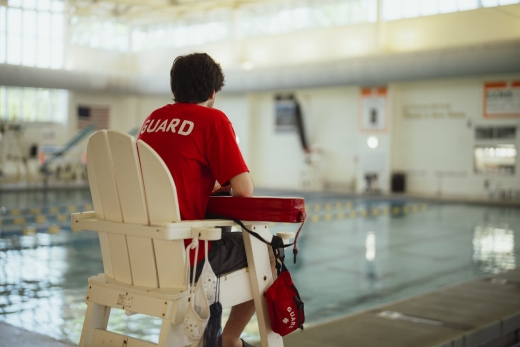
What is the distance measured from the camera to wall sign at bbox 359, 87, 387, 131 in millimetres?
22062

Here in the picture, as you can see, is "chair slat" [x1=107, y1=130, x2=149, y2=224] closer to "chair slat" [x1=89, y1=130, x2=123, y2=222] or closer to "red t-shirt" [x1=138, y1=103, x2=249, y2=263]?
"chair slat" [x1=89, y1=130, x2=123, y2=222]

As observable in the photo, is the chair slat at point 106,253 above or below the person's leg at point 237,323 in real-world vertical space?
above

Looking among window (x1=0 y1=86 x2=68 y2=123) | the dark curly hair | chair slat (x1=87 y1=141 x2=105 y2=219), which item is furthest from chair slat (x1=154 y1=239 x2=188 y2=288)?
window (x1=0 y1=86 x2=68 y2=123)

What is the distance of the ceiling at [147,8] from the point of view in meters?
24.9

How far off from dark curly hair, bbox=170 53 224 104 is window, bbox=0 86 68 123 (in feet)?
74.6

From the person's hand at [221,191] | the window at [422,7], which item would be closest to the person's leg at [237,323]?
the person's hand at [221,191]

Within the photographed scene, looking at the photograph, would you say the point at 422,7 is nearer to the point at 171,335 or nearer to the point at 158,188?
the point at 158,188

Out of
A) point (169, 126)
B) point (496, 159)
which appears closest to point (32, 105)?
point (496, 159)

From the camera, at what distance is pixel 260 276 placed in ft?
9.13

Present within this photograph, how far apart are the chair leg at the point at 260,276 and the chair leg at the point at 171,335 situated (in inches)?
15.0

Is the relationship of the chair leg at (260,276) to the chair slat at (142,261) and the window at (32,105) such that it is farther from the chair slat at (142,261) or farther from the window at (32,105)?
the window at (32,105)

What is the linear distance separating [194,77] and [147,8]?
1019 inches

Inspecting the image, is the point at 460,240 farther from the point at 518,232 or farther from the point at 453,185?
the point at 453,185

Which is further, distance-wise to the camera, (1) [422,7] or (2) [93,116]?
(2) [93,116]
